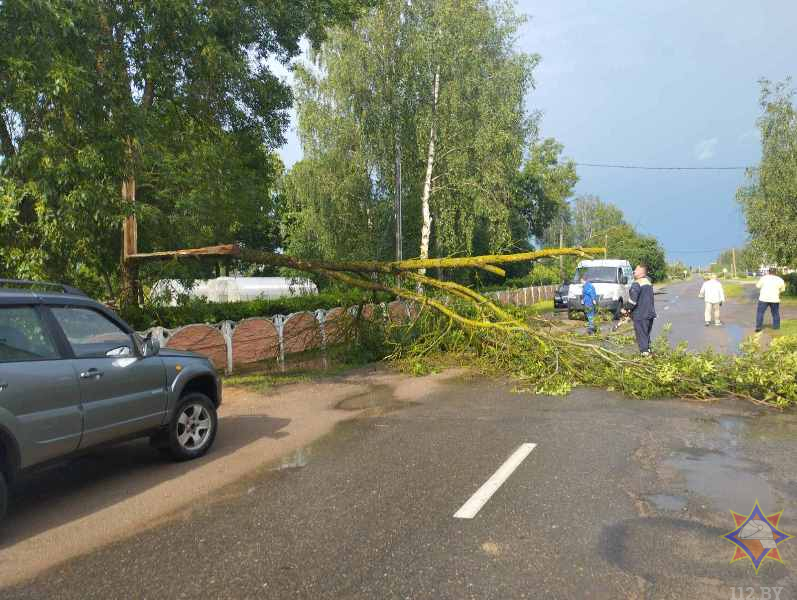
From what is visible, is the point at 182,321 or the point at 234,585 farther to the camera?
the point at 182,321

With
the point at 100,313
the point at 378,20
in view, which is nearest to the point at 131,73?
the point at 100,313

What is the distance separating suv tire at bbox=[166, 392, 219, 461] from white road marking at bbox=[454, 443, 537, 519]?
→ 115 inches

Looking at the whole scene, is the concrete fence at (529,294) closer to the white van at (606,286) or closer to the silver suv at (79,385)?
the white van at (606,286)

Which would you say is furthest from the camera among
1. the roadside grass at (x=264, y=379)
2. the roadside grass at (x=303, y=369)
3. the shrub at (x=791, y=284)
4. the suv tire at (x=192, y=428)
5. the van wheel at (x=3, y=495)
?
the shrub at (x=791, y=284)

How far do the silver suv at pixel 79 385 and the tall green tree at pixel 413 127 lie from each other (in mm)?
18710

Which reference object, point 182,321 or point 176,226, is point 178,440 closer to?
point 182,321

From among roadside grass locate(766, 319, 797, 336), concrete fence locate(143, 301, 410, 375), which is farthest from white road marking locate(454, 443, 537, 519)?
roadside grass locate(766, 319, 797, 336)

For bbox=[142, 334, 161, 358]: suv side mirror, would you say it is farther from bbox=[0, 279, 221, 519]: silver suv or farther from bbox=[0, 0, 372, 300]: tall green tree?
bbox=[0, 0, 372, 300]: tall green tree

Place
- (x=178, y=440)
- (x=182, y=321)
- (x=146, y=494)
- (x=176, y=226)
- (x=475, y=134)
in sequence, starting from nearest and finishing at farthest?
1. (x=146, y=494)
2. (x=178, y=440)
3. (x=182, y=321)
4. (x=176, y=226)
5. (x=475, y=134)

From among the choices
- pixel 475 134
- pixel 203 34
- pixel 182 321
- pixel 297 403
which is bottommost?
pixel 297 403

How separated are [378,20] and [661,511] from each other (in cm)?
2513

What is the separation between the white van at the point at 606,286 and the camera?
70.8 feet

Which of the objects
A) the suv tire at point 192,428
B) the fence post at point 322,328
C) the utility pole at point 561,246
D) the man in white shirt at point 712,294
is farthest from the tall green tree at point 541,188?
the suv tire at point 192,428

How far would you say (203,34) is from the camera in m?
8.73
